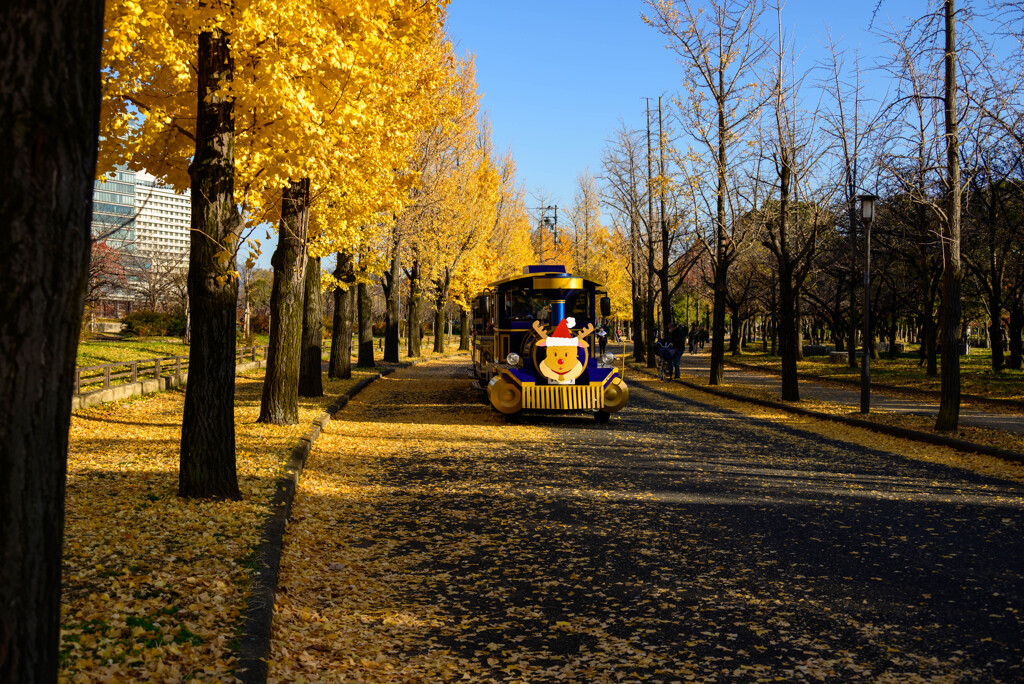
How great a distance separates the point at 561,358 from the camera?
1606cm

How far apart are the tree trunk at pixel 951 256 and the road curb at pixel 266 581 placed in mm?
10301

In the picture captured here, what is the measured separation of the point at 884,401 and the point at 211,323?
1754cm

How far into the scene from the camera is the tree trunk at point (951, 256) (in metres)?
14.0

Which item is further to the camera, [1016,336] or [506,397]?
[1016,336]

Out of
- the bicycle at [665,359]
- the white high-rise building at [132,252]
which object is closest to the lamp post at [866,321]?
the bicycle at [665,359]

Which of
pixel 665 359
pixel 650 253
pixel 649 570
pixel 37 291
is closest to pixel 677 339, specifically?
pixel 665 359

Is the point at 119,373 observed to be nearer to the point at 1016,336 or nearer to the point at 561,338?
the point at 561,338

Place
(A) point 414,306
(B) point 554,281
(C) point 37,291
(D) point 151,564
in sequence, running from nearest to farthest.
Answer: (C) point 37,291, (D) point 151,564, (B) point 554,281, (A) point 414,306

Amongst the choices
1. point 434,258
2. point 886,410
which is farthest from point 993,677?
point 434,258

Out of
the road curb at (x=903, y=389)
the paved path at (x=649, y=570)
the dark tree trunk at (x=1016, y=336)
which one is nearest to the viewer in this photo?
the paved path at (x=649, y=570)

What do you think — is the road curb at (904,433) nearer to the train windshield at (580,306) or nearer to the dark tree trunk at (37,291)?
the train windshield at (580,306)

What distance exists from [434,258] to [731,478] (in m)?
32.5

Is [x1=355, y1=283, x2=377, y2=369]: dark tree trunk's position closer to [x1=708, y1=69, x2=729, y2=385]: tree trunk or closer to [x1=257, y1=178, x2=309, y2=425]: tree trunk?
[x1=708, y1=69, x2=729, y2=385]: tree trunk

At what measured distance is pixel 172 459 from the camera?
33.9ft
